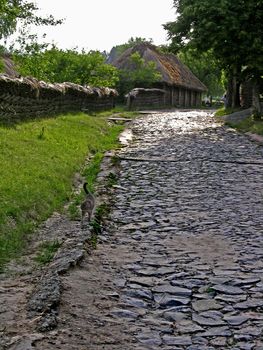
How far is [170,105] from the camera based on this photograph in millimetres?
47500

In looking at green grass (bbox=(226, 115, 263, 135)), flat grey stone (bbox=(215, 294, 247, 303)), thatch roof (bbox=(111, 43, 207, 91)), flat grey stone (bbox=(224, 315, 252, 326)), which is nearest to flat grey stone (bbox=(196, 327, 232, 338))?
flat grey stone (bbox=(224, 315, 252, 326))

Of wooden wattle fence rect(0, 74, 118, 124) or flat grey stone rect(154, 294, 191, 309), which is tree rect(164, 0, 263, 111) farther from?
flat grey stone rect(154, 294, 191, 309)

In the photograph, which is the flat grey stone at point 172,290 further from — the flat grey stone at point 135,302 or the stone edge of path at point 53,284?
the stone edge of path at point 53,284

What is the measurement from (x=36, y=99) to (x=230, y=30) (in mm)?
9038

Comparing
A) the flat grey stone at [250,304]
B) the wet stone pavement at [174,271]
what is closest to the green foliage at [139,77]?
the wet stone pavement at [174,271]

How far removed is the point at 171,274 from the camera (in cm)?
591

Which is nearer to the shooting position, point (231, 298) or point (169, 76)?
point (231, 298)

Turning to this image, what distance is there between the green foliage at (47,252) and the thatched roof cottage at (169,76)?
38954mm

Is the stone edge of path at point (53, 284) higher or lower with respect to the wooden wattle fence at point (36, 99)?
lower

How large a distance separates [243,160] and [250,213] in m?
5.84

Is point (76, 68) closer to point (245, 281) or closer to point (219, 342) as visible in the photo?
point (245, 281)

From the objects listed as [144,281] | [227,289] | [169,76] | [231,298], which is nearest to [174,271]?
[144,281]

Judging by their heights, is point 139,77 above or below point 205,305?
above

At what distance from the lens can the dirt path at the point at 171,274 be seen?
4438mm
